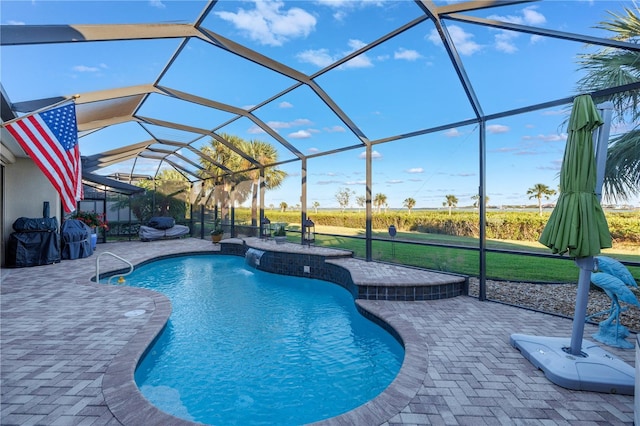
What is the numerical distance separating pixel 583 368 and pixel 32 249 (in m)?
10.7

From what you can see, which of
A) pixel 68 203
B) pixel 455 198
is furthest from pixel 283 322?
pixel 455 198

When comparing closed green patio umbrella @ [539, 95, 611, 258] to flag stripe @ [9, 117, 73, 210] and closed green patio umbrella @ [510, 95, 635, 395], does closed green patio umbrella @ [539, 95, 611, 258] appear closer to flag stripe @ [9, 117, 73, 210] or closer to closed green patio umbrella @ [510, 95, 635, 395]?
closed green patio umbrella @ [510, 95, 635, 395]

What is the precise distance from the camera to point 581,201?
2711 mm

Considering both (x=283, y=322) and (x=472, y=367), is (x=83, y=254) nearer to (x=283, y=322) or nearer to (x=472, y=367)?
(x=283, y=322)

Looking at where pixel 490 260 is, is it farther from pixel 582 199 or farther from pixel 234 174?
pixel 234 174

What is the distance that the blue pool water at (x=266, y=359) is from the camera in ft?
9.50

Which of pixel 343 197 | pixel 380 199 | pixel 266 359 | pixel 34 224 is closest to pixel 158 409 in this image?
pixel 266 359

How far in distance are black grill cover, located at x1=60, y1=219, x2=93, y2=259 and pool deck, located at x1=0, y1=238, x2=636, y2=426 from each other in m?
4.25

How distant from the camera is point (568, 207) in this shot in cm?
276

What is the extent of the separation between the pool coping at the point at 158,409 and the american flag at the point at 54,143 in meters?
1.97

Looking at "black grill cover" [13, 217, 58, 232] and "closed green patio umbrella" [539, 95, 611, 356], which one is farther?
"black grill cover" [13, 217, 58, 232]

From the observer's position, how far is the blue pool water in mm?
2895

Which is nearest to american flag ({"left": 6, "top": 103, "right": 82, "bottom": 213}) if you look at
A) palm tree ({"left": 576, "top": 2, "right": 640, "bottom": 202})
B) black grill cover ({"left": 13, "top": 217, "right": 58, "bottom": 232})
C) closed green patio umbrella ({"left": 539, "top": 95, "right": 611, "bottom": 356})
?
black grill cover ({"left": 13, "top": 217, "right": 58, "bottom": 232})

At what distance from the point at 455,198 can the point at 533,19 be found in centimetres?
925
